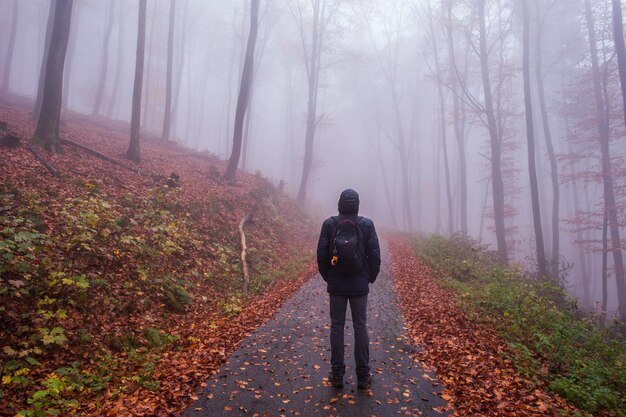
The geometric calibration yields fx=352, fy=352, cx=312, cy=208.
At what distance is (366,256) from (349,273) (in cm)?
36

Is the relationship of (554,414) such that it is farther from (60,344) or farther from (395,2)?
(395,2)

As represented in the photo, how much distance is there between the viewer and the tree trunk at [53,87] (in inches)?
463

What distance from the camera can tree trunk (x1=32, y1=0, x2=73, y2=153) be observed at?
11758 mm

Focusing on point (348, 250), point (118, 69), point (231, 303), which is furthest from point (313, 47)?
point (348, 250)

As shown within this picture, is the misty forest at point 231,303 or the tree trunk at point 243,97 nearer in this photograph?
the misty forest at point 231,303

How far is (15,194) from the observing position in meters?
7.94

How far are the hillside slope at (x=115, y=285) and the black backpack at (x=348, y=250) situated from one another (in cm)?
246

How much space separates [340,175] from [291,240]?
56.7 metres

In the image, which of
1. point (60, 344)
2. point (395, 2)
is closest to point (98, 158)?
point (60, 344)

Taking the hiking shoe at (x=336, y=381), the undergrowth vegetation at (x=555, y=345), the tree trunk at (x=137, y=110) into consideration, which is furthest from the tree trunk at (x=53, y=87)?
the undergrowth vegetation at (x=555, y=345)

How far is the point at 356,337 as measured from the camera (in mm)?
4836

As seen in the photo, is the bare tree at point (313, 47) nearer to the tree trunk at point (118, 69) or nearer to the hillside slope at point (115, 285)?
the hillside slope at point (115, 285)

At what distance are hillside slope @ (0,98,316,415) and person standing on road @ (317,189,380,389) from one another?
195 cm

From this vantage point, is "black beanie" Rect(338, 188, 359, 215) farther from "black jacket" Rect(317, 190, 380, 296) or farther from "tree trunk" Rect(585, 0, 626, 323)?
"tree trunk" Rect(585, 0, 626, 323)
